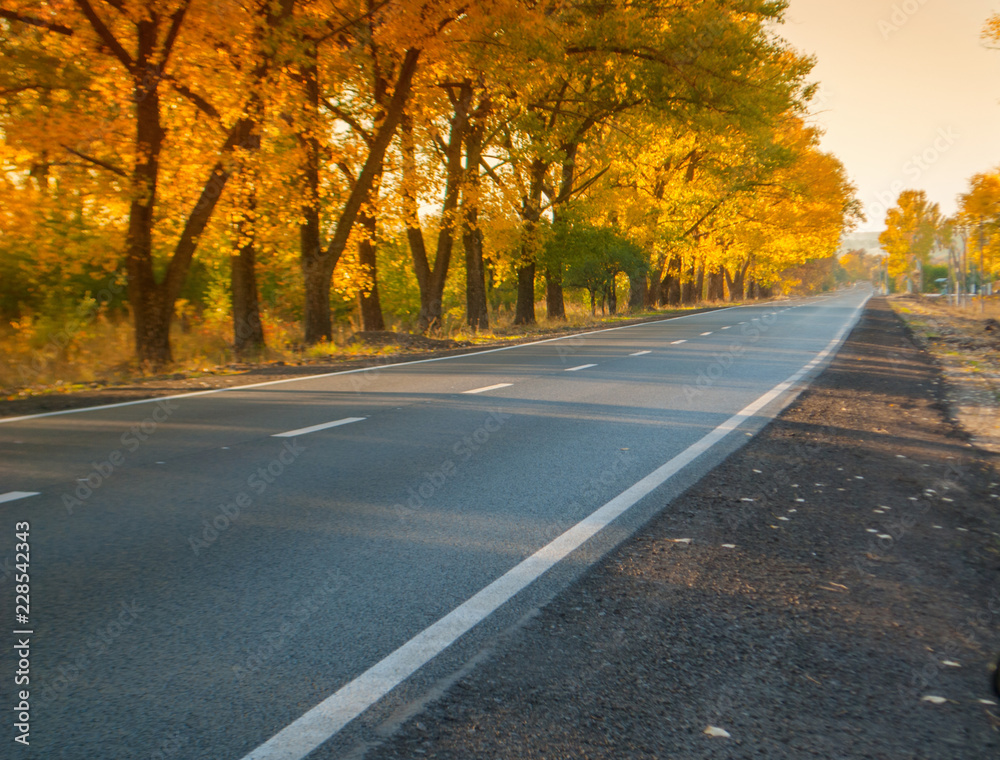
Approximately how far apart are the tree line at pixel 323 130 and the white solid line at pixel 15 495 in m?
10.1

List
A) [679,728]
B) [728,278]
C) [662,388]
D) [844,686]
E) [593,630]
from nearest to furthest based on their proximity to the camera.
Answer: [679,728]
[844,686]
[593,630]
[662,388]
[728,278]

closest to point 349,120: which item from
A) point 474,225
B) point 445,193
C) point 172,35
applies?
point 445,193

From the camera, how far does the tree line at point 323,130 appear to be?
15188 mm

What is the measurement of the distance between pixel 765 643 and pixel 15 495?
488 cm

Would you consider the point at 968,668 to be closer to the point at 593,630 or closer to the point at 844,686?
the point at 844,686

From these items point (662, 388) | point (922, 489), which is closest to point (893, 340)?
point (662, 388)

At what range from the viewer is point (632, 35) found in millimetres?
20422

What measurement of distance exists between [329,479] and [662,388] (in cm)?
633

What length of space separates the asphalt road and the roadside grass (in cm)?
398

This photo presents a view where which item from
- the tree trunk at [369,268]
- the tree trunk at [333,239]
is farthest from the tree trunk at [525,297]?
the tree trunk at [333,239]

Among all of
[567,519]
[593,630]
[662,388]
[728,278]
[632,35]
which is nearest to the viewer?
[593,630]

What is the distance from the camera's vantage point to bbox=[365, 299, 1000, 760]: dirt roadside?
253cm

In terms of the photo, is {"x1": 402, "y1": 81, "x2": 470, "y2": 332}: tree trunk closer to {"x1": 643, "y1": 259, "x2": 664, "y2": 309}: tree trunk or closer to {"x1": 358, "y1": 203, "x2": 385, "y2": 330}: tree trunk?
{"x1": 358, "y1": 203, "x2": 385, "y2": 330}: tree trunk

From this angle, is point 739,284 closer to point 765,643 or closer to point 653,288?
point 653,288
